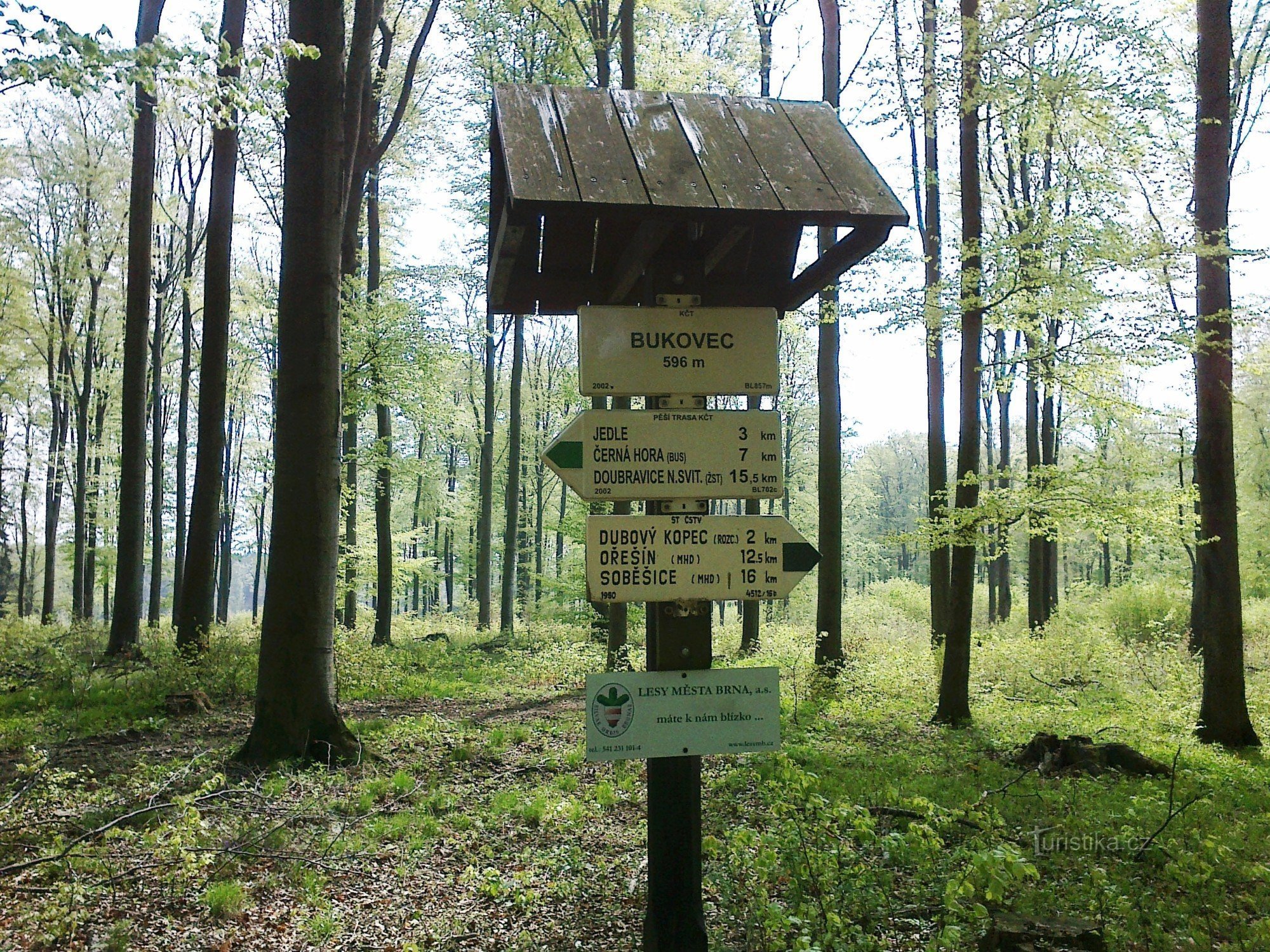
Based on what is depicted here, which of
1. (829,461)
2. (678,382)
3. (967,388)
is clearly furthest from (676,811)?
(829,461)

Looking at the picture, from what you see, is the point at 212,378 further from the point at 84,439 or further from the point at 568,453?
the point at 84,439

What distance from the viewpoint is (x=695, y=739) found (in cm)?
342

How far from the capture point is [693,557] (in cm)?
345

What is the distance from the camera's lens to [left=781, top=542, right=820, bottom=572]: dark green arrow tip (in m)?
3.47

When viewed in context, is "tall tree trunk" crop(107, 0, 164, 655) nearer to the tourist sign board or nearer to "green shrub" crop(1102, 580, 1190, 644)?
the tourist sign board

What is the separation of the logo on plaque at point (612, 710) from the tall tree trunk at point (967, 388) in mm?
6689

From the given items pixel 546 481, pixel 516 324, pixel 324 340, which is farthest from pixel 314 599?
pixel 546 481

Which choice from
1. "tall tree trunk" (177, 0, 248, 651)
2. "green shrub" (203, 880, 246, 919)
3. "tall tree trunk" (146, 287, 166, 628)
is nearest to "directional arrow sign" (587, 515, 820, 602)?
"green shrub" (203, 880, 246, 919)

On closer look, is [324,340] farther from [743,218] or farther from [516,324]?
[516,324]

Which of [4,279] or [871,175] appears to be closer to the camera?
[871,175]

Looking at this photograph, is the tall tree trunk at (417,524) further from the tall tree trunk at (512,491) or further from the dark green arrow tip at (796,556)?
the dark green arrow tip at (796,556)

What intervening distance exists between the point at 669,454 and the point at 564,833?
3.09 m

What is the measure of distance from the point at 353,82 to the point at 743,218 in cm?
665

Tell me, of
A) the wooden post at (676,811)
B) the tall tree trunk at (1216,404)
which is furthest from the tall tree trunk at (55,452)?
the tall tree trunk at (1216,404)
